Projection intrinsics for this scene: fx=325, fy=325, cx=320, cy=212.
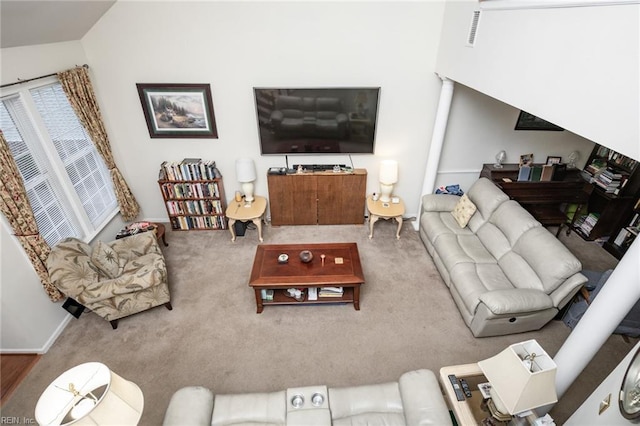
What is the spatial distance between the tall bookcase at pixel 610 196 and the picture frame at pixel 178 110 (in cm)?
537

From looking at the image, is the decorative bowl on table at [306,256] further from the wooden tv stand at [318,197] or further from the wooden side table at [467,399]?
the wooden side table at [467,399]

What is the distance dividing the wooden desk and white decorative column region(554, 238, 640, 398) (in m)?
2.54

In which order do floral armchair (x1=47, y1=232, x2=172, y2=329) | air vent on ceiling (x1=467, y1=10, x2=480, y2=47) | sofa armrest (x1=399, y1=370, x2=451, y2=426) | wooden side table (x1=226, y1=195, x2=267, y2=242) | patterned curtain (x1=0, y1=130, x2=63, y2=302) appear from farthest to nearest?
wooden side table (x1=226, y1=195, x2=267, y2=242) → air vent on ceiling (x1=467, y1=10, x2=480, y2=47) → floral armchair (x1=47, y1=232, x2=172, y2=329) → patterned curtain (x1=0, y1=130, x2=63, y2=302) → sofa armrest (x1=399, y1=370, x2=451, y2=426)

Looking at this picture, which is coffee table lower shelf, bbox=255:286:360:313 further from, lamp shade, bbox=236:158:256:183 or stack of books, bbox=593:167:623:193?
stack of books, bbox=593:167:623:193

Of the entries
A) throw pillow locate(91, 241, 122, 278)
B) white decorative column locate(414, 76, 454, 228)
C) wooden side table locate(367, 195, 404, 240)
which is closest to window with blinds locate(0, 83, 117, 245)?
throw pillow locate(91, 241, 122, 278)

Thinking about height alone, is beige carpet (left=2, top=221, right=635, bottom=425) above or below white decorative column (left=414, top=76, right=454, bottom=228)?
below

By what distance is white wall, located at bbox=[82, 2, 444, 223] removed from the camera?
376 cm

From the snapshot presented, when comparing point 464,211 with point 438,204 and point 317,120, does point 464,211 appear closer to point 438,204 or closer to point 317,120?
point 438,204

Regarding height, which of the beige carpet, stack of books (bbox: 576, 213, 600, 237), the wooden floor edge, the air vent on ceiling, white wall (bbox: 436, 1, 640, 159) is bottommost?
the wooden floor edge

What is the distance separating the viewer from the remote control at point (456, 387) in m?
2.29

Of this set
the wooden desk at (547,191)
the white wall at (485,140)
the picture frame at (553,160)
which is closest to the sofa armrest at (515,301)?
the wooden desk at (547,191)

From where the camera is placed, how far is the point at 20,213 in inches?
114

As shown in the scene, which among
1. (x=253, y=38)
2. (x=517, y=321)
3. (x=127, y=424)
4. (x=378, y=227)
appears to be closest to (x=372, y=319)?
(x=517, y=321)

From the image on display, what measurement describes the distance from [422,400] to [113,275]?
3315 millimetres
